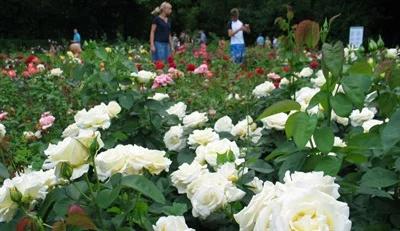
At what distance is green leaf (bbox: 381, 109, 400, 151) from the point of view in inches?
45.1

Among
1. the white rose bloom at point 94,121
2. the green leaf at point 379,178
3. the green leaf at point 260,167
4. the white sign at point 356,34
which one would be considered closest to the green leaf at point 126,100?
the white rose bloom at point 94,121

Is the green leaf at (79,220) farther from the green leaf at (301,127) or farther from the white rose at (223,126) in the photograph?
the white rose at (223,126)

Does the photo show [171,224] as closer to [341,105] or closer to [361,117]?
[341,105]

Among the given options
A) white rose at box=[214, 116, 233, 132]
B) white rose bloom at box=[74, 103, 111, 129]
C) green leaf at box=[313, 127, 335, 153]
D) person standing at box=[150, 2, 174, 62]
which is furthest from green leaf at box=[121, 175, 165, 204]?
person standing at box=[150, 2, 174, 62]

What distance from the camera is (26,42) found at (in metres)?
24.8

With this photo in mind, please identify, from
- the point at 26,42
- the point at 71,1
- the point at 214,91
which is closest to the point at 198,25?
the point at 71,1

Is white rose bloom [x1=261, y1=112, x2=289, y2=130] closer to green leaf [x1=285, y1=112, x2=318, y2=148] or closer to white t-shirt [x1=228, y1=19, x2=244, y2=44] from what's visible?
green leaf [x1=285, y1=112, x2=318, y2=148]

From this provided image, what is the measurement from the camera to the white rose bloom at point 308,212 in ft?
2.94

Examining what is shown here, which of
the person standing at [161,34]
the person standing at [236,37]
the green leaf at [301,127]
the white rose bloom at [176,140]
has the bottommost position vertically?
the person standing at [236,37]

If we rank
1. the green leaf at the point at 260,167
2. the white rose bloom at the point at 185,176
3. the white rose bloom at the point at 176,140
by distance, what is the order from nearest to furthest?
the white rose bloom at the point at 185,176 < the green leaf at the point at 260,167 < the white rose bloom at the point at 176,140

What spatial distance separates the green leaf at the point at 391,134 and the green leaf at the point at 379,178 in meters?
0.10

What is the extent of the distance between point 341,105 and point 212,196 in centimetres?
34

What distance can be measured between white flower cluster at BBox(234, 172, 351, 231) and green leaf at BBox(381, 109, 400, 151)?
0.72ft

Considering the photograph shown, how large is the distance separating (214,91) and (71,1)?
27.8 meters
